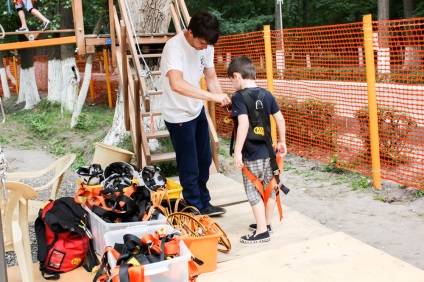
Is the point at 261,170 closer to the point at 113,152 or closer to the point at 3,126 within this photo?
the point at 113,152

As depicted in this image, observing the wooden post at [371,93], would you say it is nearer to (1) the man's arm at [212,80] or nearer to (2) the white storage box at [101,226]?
(1) the man's arm at [212,80]

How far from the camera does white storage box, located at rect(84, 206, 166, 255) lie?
407cm

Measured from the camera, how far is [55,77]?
15.8m

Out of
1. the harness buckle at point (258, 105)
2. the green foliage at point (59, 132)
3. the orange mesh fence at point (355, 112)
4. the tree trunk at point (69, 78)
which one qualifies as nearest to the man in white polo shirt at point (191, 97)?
the harness buckle at point (258, 105)

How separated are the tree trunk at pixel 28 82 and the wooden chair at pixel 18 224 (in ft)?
45.3

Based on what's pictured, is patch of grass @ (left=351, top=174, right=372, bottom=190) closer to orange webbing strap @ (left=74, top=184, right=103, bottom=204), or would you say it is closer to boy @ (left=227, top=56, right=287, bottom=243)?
boy @ (left=227, top=56, right=287, bottom=243)

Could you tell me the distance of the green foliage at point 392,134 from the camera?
703 cm

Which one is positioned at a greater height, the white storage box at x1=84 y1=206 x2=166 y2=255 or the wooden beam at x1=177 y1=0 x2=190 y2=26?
the wooden beam at x1=177 y1=0 x2=190 y2=26

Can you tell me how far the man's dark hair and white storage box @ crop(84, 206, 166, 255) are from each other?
1514mm

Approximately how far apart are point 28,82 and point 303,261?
48.1 ft

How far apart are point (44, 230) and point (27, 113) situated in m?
12.4

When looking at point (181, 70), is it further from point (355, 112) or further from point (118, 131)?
point (118, 131)

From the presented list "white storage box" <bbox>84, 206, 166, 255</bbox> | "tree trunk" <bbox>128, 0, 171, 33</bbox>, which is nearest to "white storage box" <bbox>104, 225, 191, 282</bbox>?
"white storage box" <bbox>84, 206, 166, 255</bbox>

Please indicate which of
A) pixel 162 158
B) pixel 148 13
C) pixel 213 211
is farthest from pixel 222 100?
pixel 148 13
